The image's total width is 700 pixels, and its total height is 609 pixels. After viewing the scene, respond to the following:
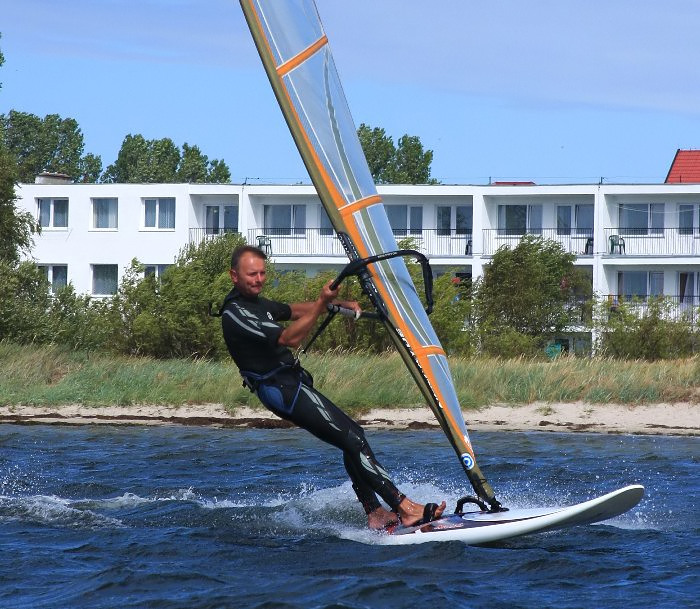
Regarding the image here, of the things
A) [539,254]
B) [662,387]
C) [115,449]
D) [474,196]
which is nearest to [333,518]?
[115,449]

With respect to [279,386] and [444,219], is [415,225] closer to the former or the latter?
[444,219]

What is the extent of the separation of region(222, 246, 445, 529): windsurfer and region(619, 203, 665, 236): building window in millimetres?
32416

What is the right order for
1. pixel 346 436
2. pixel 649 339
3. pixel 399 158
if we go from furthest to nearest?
pixel 399 158 → pixel 649 339 → pixel 346 436

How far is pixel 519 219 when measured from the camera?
131 ft

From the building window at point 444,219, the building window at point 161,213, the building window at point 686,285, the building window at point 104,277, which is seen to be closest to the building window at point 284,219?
the building window at point 161,213

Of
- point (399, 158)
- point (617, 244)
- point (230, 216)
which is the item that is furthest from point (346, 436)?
point (399, 158)

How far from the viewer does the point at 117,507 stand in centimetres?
891

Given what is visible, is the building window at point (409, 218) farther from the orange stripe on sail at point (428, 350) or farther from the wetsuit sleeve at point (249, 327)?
the wetsuit sleeve at point (249, 327)

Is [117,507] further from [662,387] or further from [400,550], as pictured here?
[662,387]

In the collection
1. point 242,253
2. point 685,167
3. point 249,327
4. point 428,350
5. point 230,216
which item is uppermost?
point 685,167

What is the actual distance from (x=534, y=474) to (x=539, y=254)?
21.9 meters

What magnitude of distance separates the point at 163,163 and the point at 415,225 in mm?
34323

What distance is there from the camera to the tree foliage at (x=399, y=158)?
6839 cm

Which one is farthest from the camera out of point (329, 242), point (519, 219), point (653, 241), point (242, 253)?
point (329, 242)
